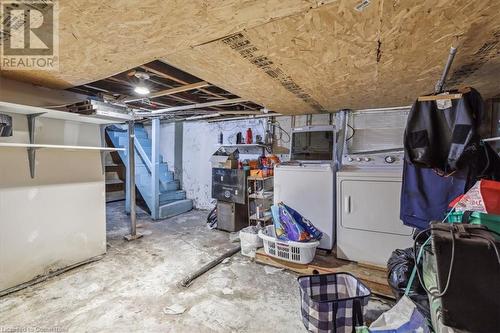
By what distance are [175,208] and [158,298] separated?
2.82m

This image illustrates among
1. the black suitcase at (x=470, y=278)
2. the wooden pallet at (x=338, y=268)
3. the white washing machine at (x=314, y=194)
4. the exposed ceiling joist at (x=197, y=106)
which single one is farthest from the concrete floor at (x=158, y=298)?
the exposed ceiling joist at (x=197, y=106)

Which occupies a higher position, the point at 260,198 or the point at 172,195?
the point at 260,198

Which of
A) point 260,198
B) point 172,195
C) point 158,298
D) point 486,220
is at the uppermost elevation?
point 486,220

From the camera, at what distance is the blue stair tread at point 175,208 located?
14.5 ft

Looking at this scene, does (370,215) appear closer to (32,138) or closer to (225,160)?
(225,160)

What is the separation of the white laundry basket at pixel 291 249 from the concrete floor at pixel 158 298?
0.19 metres

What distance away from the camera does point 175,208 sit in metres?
4.71

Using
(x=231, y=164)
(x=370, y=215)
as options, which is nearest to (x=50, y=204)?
(x=231, y=164)

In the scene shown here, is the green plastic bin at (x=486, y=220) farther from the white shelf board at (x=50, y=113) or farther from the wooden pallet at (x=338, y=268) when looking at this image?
the white shelf board at (x=50, y=113)

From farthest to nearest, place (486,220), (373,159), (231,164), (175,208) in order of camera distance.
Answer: (175,208) → (231,164) → (373,159) → (486,220)

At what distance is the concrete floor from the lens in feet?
5.53

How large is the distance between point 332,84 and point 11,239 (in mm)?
3210

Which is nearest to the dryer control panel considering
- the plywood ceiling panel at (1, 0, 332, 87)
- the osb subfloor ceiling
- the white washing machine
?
the white washing machine

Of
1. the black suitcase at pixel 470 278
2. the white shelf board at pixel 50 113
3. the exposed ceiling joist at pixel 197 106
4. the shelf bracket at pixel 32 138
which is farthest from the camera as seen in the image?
the exposed ceiling joist at pixel 197 106
